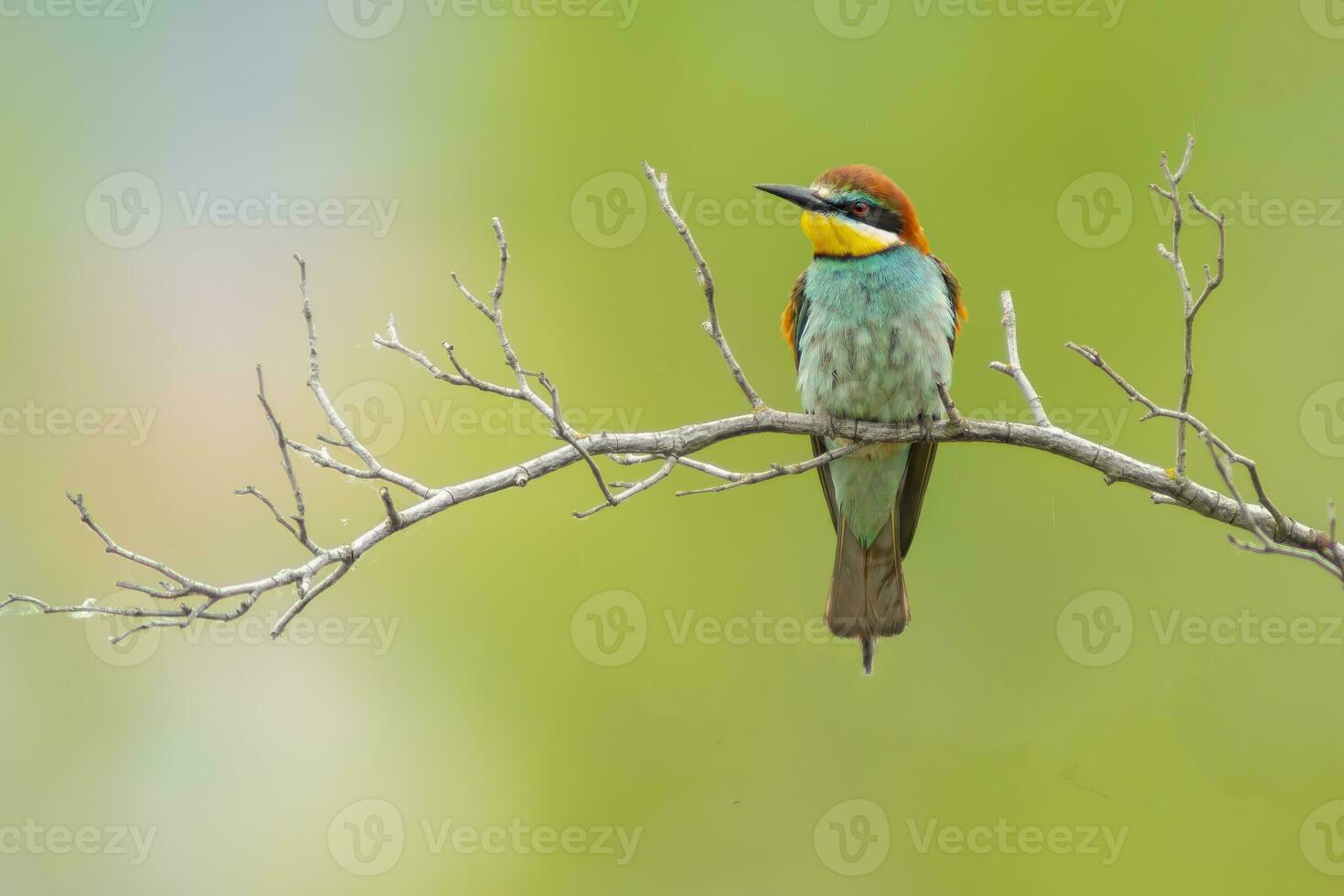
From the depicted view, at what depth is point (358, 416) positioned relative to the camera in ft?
13.4

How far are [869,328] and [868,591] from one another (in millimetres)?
806

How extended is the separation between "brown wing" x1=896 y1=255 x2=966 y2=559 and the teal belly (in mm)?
55

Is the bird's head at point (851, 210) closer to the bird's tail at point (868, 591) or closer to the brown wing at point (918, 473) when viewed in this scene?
the brown wing at point (918, 473)

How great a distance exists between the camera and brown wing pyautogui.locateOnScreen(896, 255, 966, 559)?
319cm

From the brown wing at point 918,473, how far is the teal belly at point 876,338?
0.18ft

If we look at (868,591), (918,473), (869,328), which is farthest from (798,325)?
(868,591)

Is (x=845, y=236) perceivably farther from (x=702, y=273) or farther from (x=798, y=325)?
(x=702, y=273)

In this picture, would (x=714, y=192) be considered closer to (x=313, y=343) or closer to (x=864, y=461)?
(x=864, y=461)

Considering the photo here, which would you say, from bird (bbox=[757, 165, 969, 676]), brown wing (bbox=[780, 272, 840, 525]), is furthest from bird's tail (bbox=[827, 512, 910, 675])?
brown wing (bbox=[780, 272, 840, 525])

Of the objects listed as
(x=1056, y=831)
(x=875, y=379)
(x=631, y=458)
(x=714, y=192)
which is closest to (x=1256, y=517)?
(x=875, y=379)

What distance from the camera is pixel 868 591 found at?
332 centimetres

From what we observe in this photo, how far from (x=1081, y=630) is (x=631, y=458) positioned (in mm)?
2803

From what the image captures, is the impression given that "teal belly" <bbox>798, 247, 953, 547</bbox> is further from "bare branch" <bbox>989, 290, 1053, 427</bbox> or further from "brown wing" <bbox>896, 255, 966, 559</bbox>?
"bare branch" <bbox>989, 290, 1053, 427</bbox>

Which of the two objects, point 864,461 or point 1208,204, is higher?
point 1208,204
